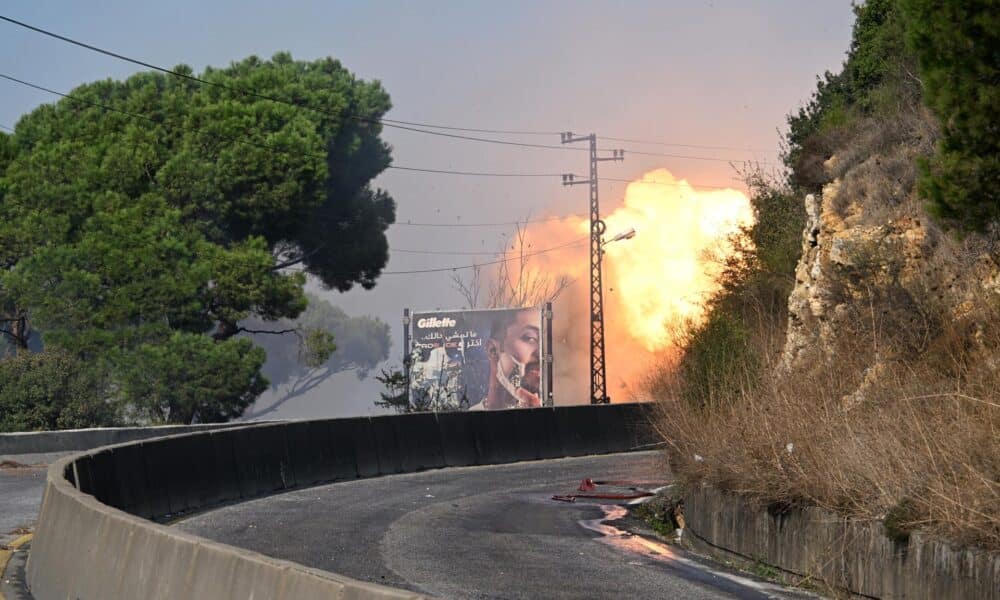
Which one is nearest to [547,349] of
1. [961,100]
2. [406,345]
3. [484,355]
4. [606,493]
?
[484,355]

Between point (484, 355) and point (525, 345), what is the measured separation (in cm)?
205

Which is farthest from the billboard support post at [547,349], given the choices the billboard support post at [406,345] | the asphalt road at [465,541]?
the asphalt road at [465,541]

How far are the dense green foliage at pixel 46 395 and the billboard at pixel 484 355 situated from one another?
74.6ft

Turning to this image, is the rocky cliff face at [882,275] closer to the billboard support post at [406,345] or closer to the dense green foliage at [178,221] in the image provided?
the dense green foliage at [178,221]

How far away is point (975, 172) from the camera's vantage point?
18891 mm

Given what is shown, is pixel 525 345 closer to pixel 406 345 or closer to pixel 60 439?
pixel 406 345

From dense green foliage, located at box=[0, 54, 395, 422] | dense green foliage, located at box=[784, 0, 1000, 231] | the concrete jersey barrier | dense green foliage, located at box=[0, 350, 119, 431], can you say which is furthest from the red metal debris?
dense green foliage, located at box=[0, 54, 395, 422]

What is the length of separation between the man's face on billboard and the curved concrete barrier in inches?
1043

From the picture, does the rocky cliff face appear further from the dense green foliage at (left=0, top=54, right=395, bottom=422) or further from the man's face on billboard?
the man's face on billboard

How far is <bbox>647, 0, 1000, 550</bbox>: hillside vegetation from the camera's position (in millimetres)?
13617

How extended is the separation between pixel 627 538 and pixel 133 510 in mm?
6722

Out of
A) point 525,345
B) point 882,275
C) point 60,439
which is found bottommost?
point 60,439

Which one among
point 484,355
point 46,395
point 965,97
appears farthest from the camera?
point 484,355

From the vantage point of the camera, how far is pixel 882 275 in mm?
25781
